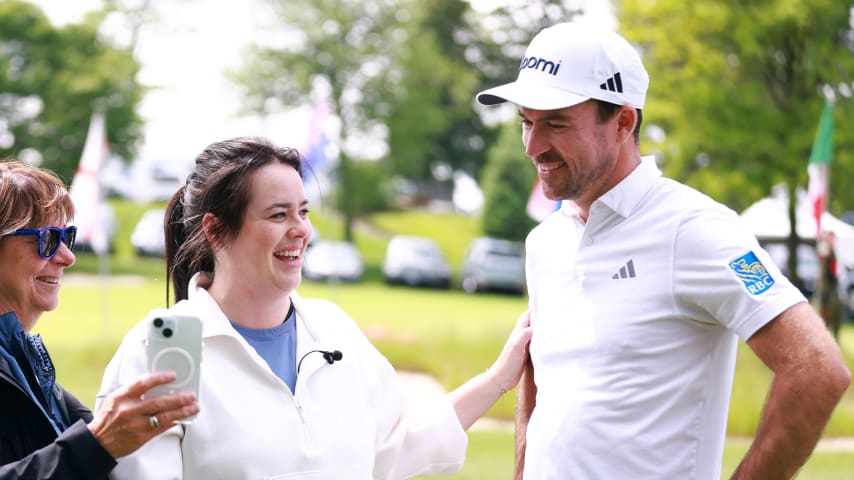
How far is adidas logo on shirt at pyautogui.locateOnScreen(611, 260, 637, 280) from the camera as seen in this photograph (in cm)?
308

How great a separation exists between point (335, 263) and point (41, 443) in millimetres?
32248

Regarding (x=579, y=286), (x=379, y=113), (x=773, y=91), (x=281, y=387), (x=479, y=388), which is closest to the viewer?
(x=281, y=387)

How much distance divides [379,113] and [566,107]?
45.3 m

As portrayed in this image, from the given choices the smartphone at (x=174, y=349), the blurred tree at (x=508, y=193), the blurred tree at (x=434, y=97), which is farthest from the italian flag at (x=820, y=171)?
the blurred tree at (x=434, y=97)

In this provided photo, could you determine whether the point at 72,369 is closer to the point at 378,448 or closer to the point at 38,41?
the point at 378,448

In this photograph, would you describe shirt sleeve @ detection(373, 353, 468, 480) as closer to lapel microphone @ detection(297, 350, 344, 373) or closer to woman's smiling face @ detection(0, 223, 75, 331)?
lapel microphone @ detection(297, 350, 344, 373)

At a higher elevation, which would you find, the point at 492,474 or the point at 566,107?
the point at 566,107

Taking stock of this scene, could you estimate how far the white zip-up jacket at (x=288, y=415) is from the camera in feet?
9.19

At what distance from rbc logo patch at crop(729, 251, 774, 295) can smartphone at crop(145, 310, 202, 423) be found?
1.39m

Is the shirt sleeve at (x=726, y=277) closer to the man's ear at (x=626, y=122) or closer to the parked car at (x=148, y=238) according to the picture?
the man's ear at (x=626, y=122)

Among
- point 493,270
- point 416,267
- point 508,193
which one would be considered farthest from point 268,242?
point 508,193

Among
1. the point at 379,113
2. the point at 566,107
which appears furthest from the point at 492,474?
the point at 379,113

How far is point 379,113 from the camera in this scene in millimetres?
48094

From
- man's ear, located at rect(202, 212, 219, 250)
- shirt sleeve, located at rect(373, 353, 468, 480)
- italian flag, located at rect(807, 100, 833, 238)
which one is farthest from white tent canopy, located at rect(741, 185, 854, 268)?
man's ear, located at rect(202, 212, 219, 250)
